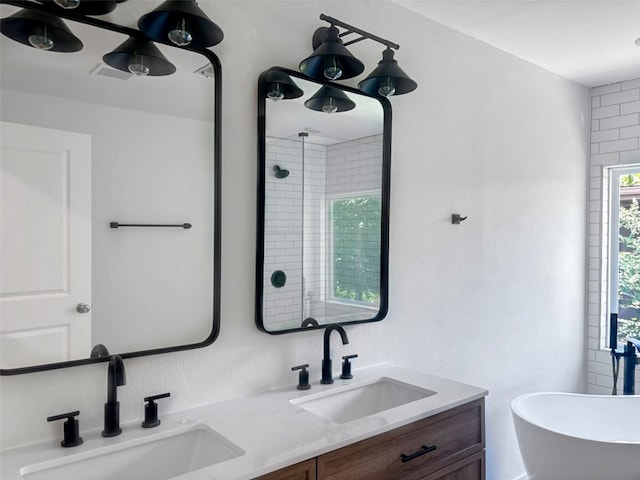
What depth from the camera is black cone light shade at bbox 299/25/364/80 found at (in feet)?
5.60

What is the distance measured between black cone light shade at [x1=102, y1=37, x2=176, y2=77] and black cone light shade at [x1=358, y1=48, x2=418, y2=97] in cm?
78

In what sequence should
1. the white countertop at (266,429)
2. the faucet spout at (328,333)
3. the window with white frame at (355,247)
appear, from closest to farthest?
the white countertop at (266,429), the faucet spout at (328,333), the window with white frame at (355,247)

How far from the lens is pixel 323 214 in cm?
200

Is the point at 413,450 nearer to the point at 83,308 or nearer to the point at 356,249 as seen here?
the point at 356,249

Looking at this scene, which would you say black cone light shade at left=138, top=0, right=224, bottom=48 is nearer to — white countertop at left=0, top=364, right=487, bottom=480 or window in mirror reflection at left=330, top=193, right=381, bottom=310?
window in mirror reflection at left=330, top=193, right=381, bottom=310

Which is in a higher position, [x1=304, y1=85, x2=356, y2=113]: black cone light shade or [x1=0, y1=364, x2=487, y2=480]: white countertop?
[x1=304, y1=85, x2=356, y2=113]: black cone light shade

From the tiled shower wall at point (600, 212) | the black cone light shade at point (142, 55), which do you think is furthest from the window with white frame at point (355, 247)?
the tiled shower wall at point (600, 212)

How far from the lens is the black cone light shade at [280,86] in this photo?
70.1 inches

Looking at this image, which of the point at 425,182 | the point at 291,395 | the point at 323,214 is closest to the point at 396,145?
the point at 425,182

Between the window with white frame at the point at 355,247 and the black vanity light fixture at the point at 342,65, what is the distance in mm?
464

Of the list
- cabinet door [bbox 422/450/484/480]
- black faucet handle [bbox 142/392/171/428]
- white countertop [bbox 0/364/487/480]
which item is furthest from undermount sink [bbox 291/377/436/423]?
black faucet handle [bbox 142/392/171/428]

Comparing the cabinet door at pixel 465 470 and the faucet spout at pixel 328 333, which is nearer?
the cabinet door at pixel 465 470

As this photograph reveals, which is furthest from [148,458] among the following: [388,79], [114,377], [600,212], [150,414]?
[600,212]

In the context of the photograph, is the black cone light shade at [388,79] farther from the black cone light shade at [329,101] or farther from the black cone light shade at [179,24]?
the black cone light shade at [179,24]
